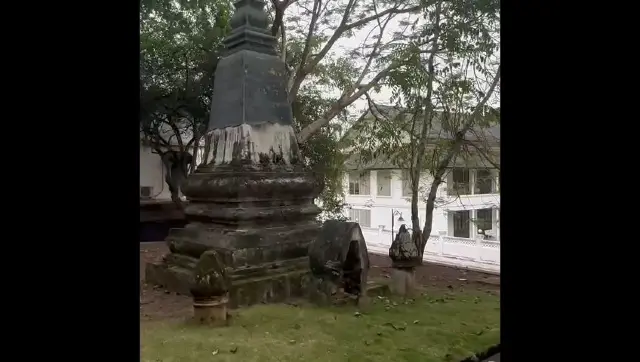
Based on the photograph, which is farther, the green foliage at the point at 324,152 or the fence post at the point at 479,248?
the green foliage at the point at 324,152

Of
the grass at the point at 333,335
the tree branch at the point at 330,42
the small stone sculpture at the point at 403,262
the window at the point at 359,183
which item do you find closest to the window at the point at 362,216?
the window at the point at 359,183

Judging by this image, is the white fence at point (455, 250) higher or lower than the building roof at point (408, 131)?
lower

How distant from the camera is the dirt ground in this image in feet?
10.3

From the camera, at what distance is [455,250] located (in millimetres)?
3799

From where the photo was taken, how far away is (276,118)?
3615mm

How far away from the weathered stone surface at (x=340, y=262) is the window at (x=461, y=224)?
111 centimetres

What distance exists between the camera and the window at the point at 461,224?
376 centimetres

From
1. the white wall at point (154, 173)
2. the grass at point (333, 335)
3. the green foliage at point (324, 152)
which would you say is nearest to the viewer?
the grass at point (333, 335)

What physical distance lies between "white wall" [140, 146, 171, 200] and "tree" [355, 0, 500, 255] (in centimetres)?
162

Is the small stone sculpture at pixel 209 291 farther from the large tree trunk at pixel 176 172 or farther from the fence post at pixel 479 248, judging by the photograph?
the fence post at pixel 479 248

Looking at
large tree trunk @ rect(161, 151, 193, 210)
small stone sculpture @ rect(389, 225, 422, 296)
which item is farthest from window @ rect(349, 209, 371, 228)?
large tree trunk @ rect(161, 151, 193, 210)

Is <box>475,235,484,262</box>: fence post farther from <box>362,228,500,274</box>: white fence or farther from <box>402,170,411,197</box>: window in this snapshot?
<box>402,170,411,197</box>: window

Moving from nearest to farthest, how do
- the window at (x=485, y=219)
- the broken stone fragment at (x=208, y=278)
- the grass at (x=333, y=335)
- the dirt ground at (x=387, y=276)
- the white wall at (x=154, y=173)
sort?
the grass at (x=333, y=335), the broken stone fragment at (x=208, y=278), the dirt ground at (x=387, y=276), the white wall at (x=154, y=173), the window at (x=485, y=219)
